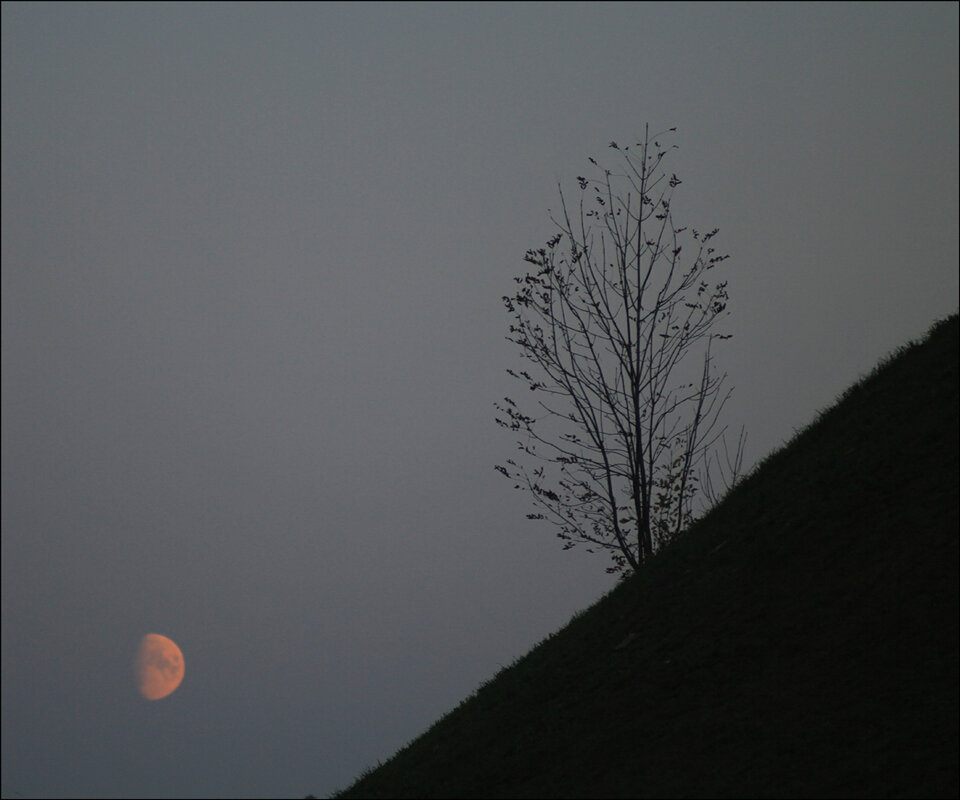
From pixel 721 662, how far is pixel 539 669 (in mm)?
4145

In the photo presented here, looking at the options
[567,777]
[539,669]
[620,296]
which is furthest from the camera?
[620,296]

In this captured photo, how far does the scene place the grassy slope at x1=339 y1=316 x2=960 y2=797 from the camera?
29.9 ft

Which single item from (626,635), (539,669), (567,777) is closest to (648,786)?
(567,777)

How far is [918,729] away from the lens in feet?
28.7

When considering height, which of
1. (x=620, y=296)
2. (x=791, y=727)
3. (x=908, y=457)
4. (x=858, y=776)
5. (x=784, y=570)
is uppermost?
(x=620, y=296)

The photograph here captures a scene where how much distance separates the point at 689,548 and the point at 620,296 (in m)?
8.77

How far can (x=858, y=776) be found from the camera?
27.9ft

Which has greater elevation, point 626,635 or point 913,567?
point 626,635

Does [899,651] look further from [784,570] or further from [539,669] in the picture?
[539,669]

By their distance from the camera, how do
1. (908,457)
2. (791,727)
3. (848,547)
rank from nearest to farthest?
1. (791,727)
2. (848,547)
3. (908,457)

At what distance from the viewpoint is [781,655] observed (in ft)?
35.4

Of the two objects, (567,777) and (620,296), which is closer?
(567,777)

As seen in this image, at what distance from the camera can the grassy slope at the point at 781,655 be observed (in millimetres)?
9125

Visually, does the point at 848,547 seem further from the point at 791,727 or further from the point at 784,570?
the point at 791,727
